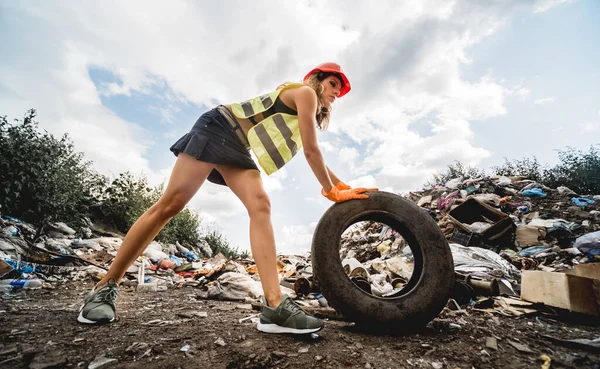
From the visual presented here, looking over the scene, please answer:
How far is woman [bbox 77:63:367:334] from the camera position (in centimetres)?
167

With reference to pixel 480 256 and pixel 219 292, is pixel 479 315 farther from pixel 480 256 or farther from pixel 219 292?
pixel 219 292

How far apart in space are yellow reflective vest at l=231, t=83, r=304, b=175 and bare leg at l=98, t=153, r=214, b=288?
15.4 inches

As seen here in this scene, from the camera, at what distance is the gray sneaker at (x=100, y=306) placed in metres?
1.67

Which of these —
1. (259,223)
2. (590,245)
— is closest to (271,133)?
(259,223)

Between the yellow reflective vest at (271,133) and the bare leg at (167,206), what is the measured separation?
390 mm

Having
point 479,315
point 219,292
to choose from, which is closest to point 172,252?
point 219,292

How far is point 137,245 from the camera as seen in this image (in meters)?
1.82

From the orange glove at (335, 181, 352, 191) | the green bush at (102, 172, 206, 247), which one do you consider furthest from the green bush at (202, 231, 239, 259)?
the orange glove at (335, 181, 352, 191)

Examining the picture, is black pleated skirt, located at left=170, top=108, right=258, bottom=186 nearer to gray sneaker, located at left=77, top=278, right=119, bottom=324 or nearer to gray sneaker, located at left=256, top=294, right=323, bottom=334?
gray sneaker, located at left=256, top=294, right=323, bottom=334

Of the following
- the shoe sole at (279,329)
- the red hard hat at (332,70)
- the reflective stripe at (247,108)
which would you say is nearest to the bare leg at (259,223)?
the shoe sole at (279,329)

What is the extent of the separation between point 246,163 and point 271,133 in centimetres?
27

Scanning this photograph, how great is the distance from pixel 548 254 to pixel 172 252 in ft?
26.2

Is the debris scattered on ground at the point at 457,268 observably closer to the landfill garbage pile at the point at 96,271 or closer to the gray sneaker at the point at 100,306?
the landfill garbage pile at the point at 96,271

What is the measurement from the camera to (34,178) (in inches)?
229
